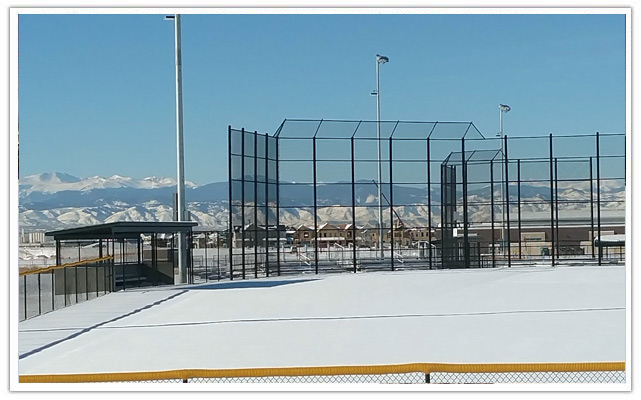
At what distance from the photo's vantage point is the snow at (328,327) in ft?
41.8

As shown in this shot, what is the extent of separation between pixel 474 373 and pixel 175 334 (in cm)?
666

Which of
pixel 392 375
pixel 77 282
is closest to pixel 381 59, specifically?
pixel 77 282

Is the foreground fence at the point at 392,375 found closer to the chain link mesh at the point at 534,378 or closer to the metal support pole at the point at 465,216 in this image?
the chain link mesh at the point at 534,378

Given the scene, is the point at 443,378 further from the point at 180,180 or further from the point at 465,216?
the point at 465,216

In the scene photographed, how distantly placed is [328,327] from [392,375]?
5558mm

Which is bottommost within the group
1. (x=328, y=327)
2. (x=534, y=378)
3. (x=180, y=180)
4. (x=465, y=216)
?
(x=328, y=327)

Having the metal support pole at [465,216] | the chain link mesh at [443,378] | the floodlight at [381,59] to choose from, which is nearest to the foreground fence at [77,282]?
the chain link mesh at [443,378]

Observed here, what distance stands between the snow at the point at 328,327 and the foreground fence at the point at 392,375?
1.55 m

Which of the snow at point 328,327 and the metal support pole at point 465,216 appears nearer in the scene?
the snow at point 328,327

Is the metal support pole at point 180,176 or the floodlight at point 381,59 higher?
the floodlight at point 381,59

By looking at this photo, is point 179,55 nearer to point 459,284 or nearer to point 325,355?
point 459,284

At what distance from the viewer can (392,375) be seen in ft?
34.9

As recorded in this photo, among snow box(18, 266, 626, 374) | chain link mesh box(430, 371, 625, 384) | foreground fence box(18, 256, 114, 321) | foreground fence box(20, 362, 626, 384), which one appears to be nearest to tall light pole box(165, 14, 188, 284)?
snow box(18, 266, 626, 374)
